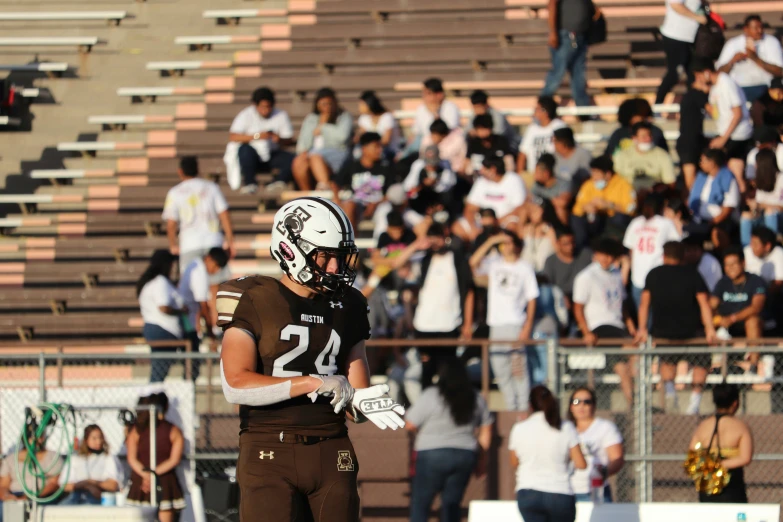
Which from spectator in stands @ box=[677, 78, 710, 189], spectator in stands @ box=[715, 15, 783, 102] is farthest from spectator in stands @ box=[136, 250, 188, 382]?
spectator in stands @ box=[715, 15, 783, 102]

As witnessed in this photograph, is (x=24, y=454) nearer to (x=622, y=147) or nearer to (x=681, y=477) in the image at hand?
(x=681, y=477)

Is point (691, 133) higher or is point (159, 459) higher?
point (691, 133)

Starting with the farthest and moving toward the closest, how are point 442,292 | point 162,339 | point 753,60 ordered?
1. point 753,60
2. point 162,339
3. point 442,292

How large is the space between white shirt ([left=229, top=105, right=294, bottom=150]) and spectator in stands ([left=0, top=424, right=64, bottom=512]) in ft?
15.3

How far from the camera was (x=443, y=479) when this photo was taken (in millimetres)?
9414

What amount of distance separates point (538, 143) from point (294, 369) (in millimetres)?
7876

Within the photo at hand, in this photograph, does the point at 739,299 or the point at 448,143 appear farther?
the point at 448,143

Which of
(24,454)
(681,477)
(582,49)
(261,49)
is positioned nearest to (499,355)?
(681,477)

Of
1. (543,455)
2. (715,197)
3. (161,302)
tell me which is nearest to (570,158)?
(715,197)

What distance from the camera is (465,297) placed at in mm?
10891

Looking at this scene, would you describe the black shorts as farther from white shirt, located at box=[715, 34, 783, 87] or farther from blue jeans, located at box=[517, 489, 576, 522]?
blue jeans, located at box=[517, 489, 576, 522]

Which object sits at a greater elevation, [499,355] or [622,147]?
[622,147]

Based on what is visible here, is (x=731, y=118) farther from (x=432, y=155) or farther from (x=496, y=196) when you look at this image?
(x=432, y=155)

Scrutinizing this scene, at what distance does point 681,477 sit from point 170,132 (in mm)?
8020
